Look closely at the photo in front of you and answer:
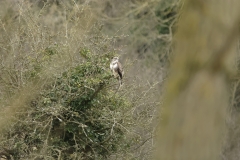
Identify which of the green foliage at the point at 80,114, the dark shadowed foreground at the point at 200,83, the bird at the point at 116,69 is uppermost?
the dark shadowed foreground at the point at 200,83

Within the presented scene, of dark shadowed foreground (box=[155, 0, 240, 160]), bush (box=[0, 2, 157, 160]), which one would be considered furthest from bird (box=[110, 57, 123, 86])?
dark shadowed foreground (box=[155, 0, 240, 160])

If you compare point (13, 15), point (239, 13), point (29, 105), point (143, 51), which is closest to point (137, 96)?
point (29, 105)

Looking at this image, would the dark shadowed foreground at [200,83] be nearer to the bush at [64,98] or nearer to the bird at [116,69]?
the bush at [64,98]

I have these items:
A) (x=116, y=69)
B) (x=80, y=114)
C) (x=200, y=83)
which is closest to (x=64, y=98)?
(x=80, y=114)

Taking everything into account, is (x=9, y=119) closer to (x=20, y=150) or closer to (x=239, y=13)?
(x=20, y=150)

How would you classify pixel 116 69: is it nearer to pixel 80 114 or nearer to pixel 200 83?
pixel 80 114

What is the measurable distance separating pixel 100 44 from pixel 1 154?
213cm

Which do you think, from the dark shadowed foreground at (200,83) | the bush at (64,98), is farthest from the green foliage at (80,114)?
the dark shadowed foreground at (200,83)

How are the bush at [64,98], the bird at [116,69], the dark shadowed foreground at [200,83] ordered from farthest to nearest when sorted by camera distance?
the bird at [116,69] < the bush at [64,98] < the dark shadowed foreground at [200,83]

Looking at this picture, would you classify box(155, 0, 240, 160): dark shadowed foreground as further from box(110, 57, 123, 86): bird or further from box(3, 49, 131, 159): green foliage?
box(110, 57, 123, 86): bird

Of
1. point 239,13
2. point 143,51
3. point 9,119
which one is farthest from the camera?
point 143,51

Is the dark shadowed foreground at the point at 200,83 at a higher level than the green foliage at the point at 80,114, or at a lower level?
higher

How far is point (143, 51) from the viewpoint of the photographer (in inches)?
803

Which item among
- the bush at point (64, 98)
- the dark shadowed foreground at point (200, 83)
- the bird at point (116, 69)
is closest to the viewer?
the dark shadowed foreground at point (200, 83)
